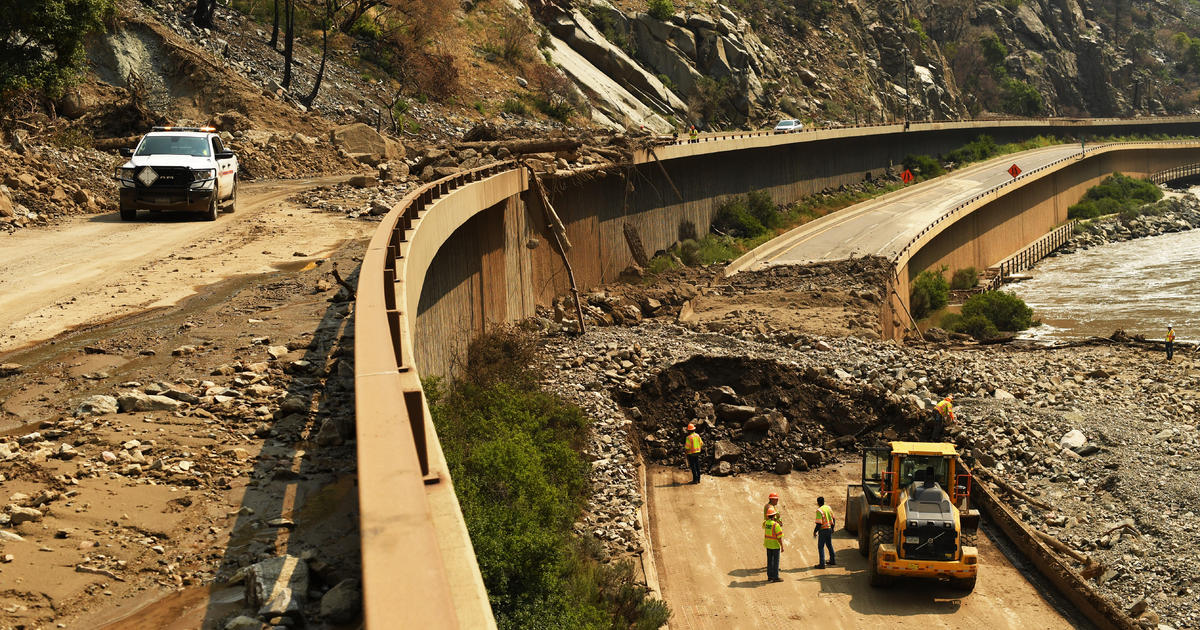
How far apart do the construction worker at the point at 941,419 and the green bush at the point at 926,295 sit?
76.8ft

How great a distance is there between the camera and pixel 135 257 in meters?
18.7

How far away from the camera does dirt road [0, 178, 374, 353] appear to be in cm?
1454

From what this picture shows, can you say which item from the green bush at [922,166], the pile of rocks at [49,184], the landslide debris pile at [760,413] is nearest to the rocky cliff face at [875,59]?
the green bush at [922,166]

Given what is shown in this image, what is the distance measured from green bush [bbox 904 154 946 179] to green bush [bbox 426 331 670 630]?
6372 centimetres

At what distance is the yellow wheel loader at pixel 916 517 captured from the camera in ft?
52.3

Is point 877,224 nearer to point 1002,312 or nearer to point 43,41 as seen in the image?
point 1002,312

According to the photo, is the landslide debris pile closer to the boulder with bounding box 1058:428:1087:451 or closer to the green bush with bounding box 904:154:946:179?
the boulder with bounding box 1058:428:1087:451

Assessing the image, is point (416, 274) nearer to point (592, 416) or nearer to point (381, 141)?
point (592, 416)

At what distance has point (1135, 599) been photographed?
16.9 m

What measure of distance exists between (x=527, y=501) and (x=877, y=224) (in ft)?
145

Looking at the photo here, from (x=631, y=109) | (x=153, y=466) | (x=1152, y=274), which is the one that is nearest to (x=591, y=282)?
(x=153, y=466)

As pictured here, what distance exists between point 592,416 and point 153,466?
14.0 meters

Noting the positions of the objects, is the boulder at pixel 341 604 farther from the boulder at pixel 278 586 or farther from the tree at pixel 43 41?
the tree at pixel 43 41

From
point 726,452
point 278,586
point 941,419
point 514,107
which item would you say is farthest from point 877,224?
point 278,586
